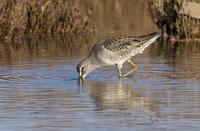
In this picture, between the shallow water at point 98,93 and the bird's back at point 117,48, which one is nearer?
the shallow water at point 98,93

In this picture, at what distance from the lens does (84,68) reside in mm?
13867

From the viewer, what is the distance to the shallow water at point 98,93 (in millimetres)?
9938

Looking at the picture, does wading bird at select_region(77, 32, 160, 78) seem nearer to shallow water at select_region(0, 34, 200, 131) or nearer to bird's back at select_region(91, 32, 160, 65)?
bird's back at select_region(91, 32, 160, 65)

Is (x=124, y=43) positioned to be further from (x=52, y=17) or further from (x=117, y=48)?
(x=52, y=17)

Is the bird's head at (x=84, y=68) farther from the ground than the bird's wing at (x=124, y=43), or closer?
closer

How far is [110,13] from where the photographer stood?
87.2 feet

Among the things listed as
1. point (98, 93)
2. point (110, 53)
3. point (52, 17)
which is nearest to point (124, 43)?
point (110, 53)

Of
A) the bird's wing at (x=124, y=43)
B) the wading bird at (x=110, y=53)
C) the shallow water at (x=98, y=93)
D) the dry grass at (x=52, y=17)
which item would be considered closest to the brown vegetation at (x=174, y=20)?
the shallow water at (x=98, y=93)

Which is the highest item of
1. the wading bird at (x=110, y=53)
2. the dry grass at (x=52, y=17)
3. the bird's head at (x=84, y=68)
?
the wading bird at (x=110, y=53)

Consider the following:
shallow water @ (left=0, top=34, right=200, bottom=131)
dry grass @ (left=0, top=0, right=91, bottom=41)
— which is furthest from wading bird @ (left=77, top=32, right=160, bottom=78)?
dry grass @ (left=0, top=0, right=91, bottom=41)

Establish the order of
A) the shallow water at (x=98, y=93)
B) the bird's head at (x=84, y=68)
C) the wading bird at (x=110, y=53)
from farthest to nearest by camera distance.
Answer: the wading bird at (x=110, y=53)
the bird's head at (x=84, y=68)
the shallow water at (x=98, y=93)

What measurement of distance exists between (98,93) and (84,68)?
1.66 m

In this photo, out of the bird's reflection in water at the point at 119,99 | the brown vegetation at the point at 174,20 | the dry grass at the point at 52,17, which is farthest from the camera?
the dry grass at the point at 52,17

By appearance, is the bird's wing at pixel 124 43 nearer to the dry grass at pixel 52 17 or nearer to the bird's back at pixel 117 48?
the bird's back at pixel 117 48
